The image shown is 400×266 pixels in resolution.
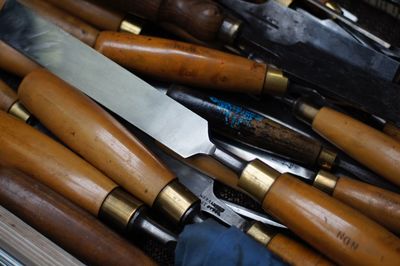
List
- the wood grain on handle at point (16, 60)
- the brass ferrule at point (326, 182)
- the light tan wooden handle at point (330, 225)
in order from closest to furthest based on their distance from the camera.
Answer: the light tan wooden handle at point (330, 225)
the brass ferrule at point (326, 182)
the wood grain on handle at point (16, 60)

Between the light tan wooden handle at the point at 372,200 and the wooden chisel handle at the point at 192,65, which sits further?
the wooden chisel handle at the point at 192,65

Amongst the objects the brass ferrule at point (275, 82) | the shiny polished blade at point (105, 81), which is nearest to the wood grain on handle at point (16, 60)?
the shiny polished blade at point (105, 81)

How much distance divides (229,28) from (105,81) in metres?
0.23

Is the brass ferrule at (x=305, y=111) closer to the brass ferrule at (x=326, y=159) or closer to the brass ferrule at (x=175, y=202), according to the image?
the brass ferrule at (x=326, y=159)

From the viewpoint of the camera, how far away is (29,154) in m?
0.72

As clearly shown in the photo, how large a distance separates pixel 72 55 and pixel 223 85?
9.7 inches

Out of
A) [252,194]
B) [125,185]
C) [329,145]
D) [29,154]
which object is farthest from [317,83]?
[29,154]

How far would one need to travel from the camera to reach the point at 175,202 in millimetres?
710

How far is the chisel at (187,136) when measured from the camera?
25.5 inches

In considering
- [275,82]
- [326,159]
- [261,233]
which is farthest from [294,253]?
[275,82]

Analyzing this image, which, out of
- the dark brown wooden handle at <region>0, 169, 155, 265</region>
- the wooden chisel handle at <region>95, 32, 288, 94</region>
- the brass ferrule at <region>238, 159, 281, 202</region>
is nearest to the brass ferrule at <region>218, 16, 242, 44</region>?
the wooden chisel handle at <region>95, 32, 288, 94</region>

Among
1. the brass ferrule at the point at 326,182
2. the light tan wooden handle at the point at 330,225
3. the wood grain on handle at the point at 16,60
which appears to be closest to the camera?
the light tan wooden handle at the point at 330,225

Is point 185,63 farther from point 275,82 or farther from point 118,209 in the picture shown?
point 118,209

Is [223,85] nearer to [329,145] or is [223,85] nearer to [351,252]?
[329,145]
